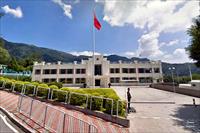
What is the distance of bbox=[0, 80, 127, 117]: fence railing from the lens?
370 inches

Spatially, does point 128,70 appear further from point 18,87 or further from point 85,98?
point 85,98

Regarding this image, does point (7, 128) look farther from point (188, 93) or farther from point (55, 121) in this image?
point (188, 93)

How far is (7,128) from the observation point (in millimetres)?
6590

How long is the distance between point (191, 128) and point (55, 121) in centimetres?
739

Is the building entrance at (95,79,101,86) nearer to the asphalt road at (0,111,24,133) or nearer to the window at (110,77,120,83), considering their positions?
the window at (110,77,120,83)

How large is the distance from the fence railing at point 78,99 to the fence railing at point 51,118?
332 cm

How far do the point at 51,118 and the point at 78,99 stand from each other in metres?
3.96

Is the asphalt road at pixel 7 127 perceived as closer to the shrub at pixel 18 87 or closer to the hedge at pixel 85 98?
the hedge at pixel 85 98

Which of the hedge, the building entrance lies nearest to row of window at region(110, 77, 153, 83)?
the building entrance

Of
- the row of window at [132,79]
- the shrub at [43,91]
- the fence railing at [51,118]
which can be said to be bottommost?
the fence railing at [51,118]

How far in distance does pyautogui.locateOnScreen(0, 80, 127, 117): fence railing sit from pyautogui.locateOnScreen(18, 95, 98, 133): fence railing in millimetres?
3321

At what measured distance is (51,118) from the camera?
724 cm

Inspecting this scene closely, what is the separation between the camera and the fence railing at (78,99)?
9.40m

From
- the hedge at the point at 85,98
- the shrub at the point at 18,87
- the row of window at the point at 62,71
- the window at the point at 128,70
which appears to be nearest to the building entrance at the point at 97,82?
the row of window at the point at 62,71
